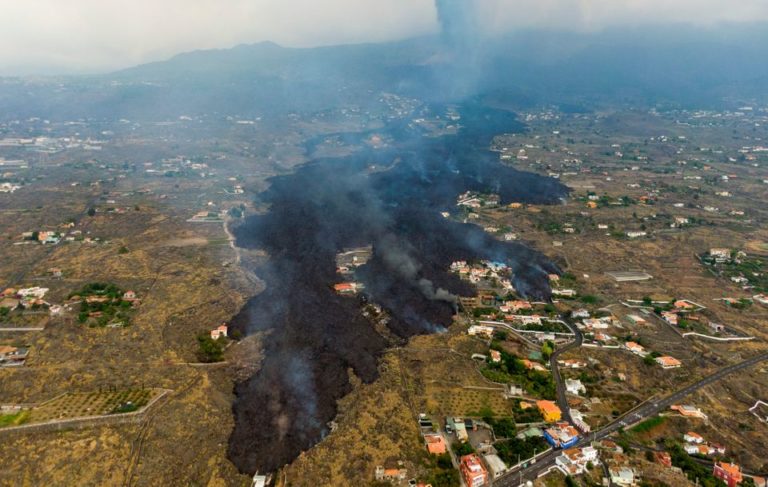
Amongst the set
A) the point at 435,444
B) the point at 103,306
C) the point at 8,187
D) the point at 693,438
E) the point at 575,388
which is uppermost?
the point at 103,306

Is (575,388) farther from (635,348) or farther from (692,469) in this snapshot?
(635,348)

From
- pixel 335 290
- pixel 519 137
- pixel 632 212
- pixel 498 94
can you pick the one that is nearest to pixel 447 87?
pixel 498 94

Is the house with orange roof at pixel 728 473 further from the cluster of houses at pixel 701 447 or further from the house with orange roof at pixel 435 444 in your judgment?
the house with orange roof at pixel 435 444

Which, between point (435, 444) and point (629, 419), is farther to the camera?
point (629, 419)

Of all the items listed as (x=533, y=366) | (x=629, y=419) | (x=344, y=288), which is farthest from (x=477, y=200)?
(x=629, y=419)

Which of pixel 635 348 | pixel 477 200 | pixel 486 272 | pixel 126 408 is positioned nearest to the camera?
pixel 126 408

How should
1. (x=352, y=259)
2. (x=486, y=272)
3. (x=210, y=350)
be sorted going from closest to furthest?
(x=210, y=350) → (x=486, y=272) → (x=352, y=259)
